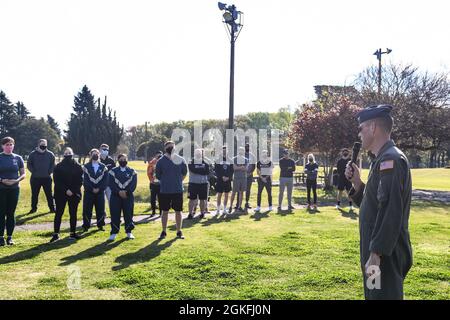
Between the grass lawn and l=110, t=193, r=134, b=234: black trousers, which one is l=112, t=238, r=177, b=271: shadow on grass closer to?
the grass lawn

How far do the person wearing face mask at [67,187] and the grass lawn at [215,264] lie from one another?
0.41m

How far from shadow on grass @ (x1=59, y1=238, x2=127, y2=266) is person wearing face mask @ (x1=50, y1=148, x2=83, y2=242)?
42.1 inches

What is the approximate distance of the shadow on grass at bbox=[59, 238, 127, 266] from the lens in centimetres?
712

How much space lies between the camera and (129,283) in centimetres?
575

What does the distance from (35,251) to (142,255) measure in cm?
222

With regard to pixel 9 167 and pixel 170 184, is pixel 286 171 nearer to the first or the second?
pixel 170 184

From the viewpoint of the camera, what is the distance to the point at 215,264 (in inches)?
261

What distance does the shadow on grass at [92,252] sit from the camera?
7.12 meters

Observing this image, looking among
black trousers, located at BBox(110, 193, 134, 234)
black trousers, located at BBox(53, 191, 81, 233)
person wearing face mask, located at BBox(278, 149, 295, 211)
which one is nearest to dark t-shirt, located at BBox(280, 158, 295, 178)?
person wearing face mask, located at BBox(278, 149, 295, 211)

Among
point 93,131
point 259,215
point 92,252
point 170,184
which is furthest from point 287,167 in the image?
point 93,131

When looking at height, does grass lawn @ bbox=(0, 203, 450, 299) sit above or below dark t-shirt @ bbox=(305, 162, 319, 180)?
below
